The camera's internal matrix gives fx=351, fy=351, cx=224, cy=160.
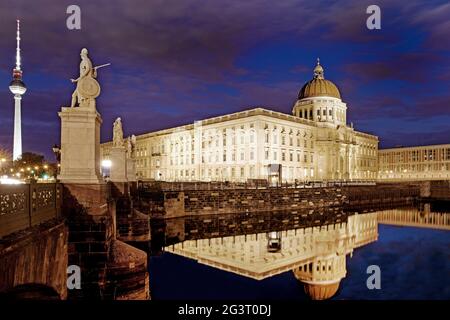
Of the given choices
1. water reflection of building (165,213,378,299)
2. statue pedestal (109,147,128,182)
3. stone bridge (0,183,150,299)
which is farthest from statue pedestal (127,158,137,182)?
stone bridge (0,183,150,299)

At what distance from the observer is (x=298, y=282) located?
714 inches

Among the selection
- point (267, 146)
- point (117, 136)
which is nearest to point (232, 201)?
point (117, 136)

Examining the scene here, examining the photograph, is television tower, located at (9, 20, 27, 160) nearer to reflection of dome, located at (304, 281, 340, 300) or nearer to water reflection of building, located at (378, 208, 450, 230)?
water reflection of building, located at (378, 208, 450, 230)

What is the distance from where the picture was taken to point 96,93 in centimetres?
1316

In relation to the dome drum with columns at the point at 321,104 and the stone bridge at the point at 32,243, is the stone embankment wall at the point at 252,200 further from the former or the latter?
the dome drum with columns at the point at 321,104

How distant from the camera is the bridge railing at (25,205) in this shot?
6.84 meters

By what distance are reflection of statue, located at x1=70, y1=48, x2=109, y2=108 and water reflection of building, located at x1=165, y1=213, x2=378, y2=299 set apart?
11.8 meters

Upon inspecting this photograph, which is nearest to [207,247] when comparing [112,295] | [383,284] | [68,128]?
[383,284]

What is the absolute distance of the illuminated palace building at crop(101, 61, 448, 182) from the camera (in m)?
75.0

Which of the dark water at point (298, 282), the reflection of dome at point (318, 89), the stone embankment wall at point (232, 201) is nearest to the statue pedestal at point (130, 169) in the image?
the stone embankment wall at point (232, 201)

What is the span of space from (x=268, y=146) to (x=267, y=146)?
0.40 m

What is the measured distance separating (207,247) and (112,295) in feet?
43.4

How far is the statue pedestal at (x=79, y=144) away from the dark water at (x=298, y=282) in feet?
20.0
